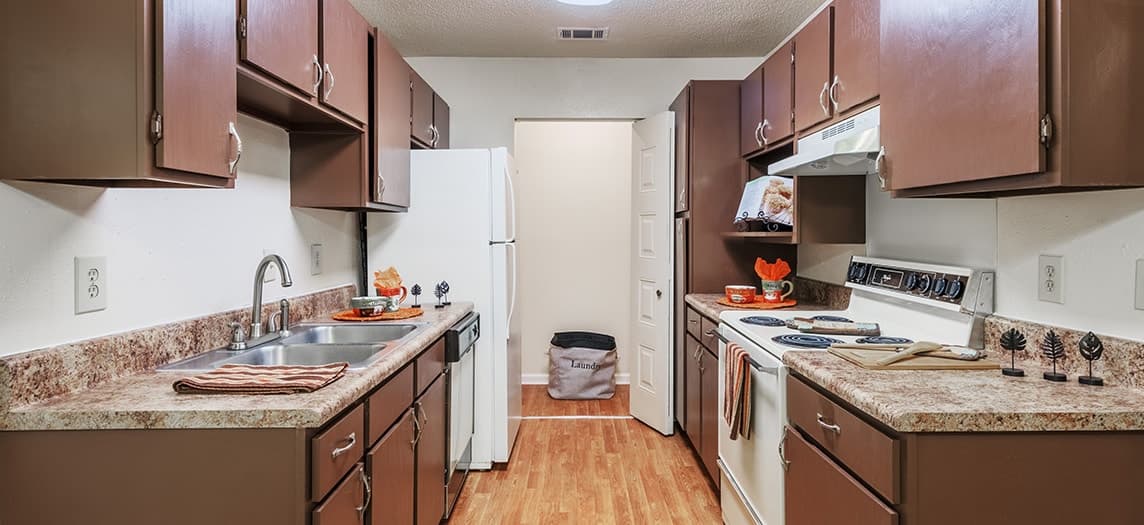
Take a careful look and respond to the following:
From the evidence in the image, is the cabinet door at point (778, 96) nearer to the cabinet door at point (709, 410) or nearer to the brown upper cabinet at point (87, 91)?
the cabinet door at point (709, 410)

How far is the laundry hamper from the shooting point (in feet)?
15.5

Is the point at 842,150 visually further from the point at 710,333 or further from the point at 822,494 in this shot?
the point at 710,333

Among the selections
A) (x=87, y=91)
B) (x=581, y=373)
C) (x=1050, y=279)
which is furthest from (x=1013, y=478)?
(x=581, y=373)

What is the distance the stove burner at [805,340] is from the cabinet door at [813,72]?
2.86ft

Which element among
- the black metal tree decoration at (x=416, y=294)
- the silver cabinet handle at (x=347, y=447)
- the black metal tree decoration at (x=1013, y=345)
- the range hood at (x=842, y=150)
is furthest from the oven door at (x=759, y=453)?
the black metal tree decoration at (x=416, y=294)

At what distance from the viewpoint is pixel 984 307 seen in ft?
6.14

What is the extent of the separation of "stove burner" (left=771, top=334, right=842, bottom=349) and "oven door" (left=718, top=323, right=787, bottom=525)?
0.07 meters

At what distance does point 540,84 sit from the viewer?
407 centimetres

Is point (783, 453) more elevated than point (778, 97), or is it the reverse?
point (778, 97)

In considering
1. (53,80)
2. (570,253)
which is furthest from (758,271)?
Answer: (53,80)

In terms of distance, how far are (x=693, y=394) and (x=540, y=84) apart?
214 centimetres

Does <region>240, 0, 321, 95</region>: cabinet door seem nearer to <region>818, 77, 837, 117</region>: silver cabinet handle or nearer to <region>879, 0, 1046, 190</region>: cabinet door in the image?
<region>879, 0, 1046, 190</region>: cabinet door

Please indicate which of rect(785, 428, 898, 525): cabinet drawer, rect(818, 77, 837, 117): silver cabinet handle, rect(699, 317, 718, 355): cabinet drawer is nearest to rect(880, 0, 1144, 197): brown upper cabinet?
rect(785, 428, 898, 525): cabinet drawer

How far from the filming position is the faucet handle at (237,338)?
192 cm
